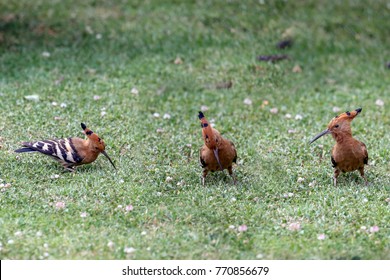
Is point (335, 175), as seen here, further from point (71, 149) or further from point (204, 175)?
point (71, 149)

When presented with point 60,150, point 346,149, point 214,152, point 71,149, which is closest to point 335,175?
point 346,149

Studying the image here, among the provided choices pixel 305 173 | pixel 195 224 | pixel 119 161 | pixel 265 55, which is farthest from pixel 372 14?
pixel 195 224

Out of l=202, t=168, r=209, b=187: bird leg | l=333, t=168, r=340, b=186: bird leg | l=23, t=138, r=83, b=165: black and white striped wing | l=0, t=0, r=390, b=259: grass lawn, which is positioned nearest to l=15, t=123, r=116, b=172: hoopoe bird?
l=23, t=138, r=83, b=165: black and white striped wing

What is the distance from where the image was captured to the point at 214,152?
26.9 ft

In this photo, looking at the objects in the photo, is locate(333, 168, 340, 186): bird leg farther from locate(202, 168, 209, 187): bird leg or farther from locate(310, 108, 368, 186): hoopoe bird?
locate(202, 168, 209, 187): bird leg

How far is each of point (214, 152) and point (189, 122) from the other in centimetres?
256

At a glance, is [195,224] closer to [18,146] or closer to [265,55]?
[18,146]

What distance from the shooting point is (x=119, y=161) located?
905cm

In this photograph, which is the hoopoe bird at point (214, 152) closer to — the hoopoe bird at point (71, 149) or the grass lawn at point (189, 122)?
the grass lawn at point (189, 122)

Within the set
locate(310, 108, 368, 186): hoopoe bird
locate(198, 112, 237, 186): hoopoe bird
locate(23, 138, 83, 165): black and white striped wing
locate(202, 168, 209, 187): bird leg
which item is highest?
locate(310, 108, 368, 186): hoopoe bird

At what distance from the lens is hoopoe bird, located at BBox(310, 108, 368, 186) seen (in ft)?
27.2

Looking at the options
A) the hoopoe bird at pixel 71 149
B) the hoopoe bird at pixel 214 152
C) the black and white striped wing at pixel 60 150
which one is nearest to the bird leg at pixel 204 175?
the hoopoe bird at pixel 214 152

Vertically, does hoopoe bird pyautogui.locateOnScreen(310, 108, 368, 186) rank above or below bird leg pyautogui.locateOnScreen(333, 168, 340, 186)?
above

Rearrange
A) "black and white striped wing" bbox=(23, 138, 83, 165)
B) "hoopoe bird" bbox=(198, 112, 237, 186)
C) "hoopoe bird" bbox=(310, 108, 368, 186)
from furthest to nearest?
"black and white striped wing" bbox=(23, 138, 83, 165) < "hoopoe bird" bbox=(310, 108, 368, 186) < "hoopoe bird" bbox=(198, 112, 237, 186)
